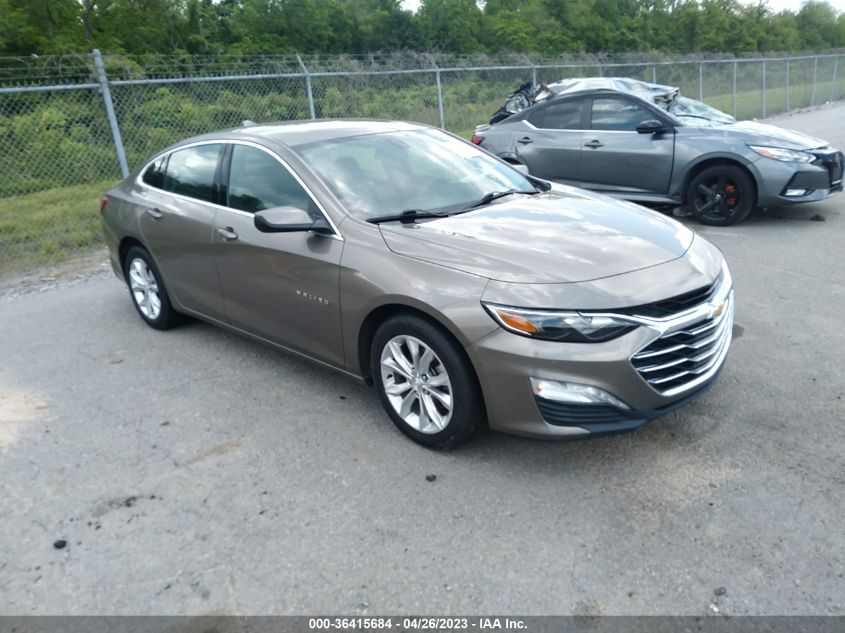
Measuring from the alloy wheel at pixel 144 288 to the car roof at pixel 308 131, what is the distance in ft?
3.73

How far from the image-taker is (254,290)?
4.35 m

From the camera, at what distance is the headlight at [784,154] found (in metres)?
7.59

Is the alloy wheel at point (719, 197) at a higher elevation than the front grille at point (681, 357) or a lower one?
lower

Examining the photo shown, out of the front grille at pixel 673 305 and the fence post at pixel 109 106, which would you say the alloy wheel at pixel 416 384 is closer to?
the front grille at pixel 673 305

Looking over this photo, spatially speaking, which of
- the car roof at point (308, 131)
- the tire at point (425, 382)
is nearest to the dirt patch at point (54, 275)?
the car roof at point (308, 131)

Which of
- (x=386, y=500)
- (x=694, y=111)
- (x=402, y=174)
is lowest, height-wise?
(x=386, y=500)

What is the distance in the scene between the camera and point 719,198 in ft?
26.3

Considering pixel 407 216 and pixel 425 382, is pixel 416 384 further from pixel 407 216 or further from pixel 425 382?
pixel 407 216

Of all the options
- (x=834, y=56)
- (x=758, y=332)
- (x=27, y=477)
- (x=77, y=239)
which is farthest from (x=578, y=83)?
(x=834, y=56)

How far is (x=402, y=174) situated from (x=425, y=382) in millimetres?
1443

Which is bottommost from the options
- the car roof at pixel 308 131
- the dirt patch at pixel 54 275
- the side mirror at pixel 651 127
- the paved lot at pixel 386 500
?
the paved lot at pixel 386 500

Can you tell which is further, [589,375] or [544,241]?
[544,241]

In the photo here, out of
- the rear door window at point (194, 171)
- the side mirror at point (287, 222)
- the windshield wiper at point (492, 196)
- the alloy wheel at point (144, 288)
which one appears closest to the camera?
the side mirror at point (287, 222)

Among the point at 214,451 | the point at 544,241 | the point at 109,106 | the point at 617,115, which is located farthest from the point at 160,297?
the point at 617,115
